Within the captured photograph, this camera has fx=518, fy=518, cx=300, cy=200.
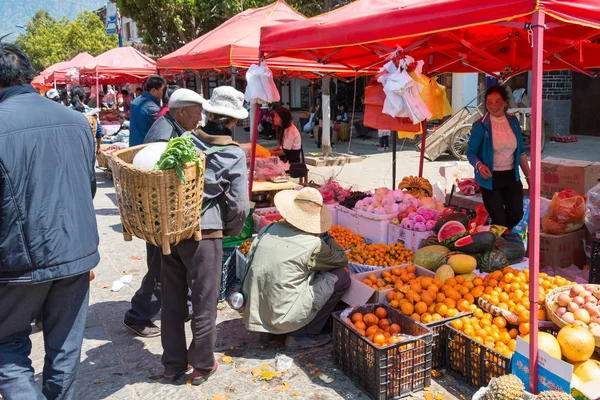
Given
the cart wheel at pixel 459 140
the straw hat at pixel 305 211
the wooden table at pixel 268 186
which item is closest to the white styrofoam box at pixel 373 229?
the wooden table at pixel 268 186

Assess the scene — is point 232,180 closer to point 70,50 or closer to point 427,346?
point 427,346

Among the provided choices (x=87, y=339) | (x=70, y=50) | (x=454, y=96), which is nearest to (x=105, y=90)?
(x=70, y=50)

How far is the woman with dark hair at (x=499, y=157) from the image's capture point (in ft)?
17.0

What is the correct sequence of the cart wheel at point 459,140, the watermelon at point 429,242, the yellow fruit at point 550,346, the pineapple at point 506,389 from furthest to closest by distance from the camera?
the cart wheel at point 459,140
the watermelon at point 429,242
the yellow fruit at point 550,346
the pineapple at point 506,389

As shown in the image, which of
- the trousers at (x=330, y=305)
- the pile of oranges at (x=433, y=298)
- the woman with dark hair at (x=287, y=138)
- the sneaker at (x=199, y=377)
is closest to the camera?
the sneaker at (x=199, y=377)

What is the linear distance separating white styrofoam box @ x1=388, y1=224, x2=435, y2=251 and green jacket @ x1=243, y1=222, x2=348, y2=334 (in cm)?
145

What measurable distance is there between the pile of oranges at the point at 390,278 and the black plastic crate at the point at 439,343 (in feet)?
1.85

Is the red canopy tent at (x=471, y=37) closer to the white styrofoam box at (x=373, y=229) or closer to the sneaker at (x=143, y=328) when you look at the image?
the white styrofoam box at (x=373, y=229)

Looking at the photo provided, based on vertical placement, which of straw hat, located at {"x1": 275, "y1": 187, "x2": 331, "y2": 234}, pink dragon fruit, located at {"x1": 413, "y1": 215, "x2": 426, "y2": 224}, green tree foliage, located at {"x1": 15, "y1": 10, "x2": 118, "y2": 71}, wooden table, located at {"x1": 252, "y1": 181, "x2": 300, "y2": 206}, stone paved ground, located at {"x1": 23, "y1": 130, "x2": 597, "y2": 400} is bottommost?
stone paved ground, located at {"x1": 23, "y1": 130, "x2": 597, "y2": 400}

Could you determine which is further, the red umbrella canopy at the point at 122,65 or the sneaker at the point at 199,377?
the red umbrella canopy at the point at 122,65

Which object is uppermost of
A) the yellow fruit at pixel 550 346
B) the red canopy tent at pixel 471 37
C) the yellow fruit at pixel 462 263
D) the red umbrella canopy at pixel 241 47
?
the red umbrella canopy at pixel 241 47

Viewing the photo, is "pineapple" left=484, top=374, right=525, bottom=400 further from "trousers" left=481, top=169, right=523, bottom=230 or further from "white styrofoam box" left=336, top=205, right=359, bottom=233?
"white styrofoam box" left=336, top=205, right=359, bottom=233

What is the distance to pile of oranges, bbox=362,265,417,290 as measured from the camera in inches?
168

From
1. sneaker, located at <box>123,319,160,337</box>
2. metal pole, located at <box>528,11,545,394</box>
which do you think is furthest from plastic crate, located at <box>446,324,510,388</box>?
sneaker, located at <box>123,319,160,337</box>
